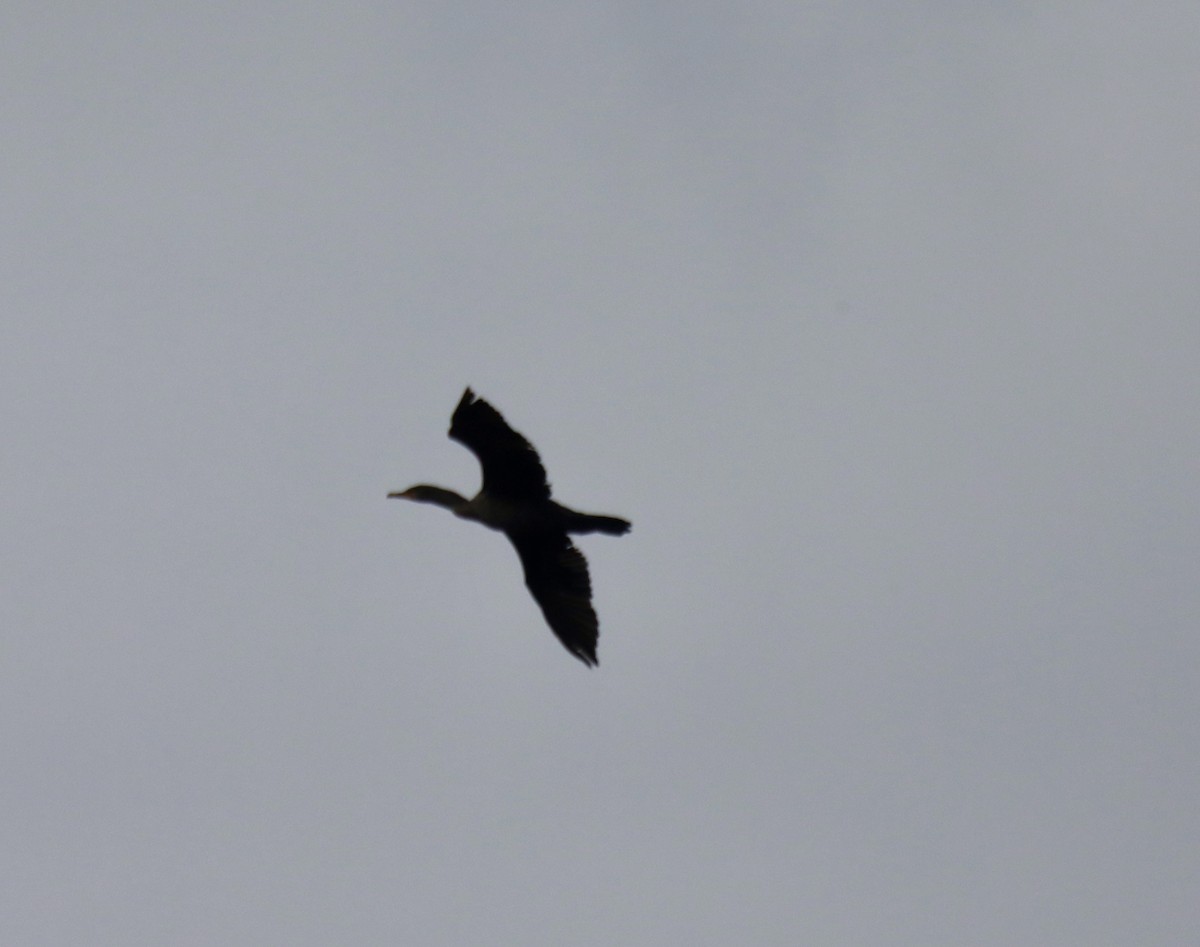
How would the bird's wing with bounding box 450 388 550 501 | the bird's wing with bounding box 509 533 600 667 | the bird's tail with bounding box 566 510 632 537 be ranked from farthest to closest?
A: the bird's wing with bounding box 509 533 600 667 → the bird's tail with bounding box 566 510 632 537 → the bird's wing with bounding box 450 388 550 501

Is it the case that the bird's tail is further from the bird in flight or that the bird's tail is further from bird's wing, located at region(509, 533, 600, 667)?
bird's wing, located at region(509, 533, 600, 667)

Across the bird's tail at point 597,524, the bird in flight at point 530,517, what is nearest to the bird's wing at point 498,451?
the bird in flight at point 530,517

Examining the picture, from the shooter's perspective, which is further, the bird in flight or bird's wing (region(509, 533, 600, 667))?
bird's wing (region(509, 533, 600, 667))

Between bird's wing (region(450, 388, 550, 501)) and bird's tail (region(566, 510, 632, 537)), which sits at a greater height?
bird's wing (region(450, 388, 550, 501))

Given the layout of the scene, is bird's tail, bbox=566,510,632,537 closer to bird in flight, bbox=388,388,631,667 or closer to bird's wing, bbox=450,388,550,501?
bird in flight, bbox=388,388,631,667

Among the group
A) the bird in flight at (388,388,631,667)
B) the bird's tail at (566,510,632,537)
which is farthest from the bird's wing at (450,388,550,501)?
the bird's tail at (566,510,632,537)

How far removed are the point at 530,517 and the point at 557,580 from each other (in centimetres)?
92

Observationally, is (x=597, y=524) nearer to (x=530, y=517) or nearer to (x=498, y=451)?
(x=530, y=517)

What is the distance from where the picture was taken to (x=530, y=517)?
24.8 m

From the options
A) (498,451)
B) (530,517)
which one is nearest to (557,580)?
(530,517)

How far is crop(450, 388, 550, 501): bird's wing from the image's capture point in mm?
24000

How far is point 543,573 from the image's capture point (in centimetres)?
2525

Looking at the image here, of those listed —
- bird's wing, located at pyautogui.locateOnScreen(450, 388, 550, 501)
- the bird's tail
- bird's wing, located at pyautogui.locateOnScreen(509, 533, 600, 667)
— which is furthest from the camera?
bird's wing, located at pyautogui.locateOnScreen(509, 533, 600, 667)

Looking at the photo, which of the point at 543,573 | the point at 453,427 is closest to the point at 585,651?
the point at 543,573
